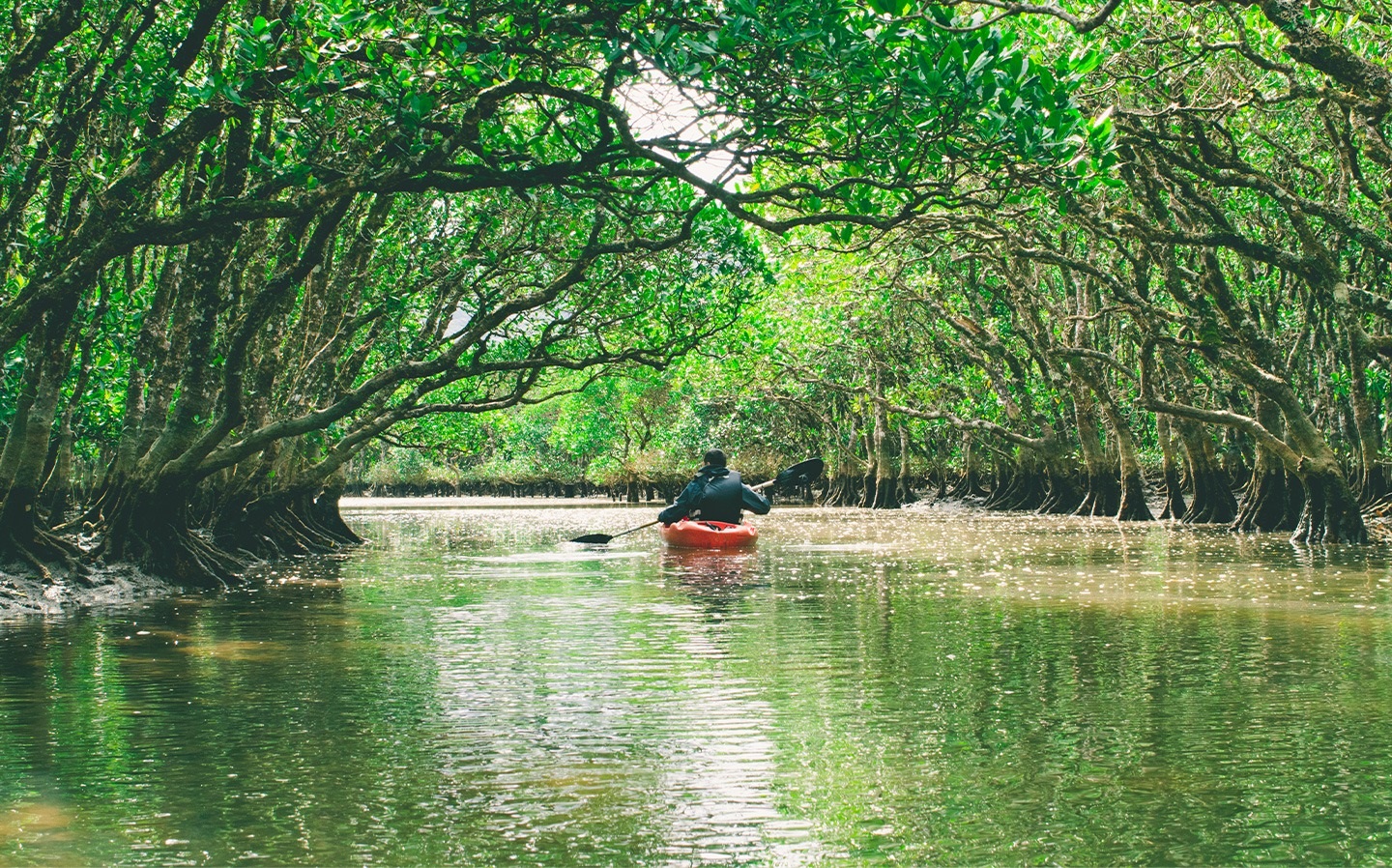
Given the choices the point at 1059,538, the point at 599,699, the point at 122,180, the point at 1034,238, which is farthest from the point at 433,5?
the point at 1059,538

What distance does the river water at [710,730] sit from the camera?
467cm

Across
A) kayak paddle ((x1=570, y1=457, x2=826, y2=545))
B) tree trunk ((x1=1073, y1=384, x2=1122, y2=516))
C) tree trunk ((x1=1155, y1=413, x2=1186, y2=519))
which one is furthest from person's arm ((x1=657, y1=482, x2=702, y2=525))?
tree trunk ((x1=1073, y1=384, x2=1122, y2=516))

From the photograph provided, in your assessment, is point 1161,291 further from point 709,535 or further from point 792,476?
point 709,535

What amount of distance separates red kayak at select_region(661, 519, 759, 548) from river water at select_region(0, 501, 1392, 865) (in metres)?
Result: 7.92

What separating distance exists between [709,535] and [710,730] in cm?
1495

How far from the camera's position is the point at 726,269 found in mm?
20641

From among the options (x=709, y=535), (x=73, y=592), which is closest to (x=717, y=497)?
(x=709, y=535)

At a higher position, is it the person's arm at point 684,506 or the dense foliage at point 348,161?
the dense foliage at point 348,161

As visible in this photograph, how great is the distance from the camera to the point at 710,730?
6.55 metres

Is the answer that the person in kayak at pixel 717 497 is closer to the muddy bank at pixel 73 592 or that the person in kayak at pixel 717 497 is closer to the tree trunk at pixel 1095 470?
the muddy bank at pixel 73 592

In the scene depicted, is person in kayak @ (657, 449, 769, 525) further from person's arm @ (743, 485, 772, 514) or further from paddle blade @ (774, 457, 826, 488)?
paddle blade @ (774, 457, 826, 488)

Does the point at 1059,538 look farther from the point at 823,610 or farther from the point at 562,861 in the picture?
the point at 562,861

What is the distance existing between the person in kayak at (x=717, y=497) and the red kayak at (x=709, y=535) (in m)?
0.38

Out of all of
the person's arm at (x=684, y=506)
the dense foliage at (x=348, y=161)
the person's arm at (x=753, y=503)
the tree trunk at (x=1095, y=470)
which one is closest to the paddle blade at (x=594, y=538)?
the person's arm at (x=684, y=506)
